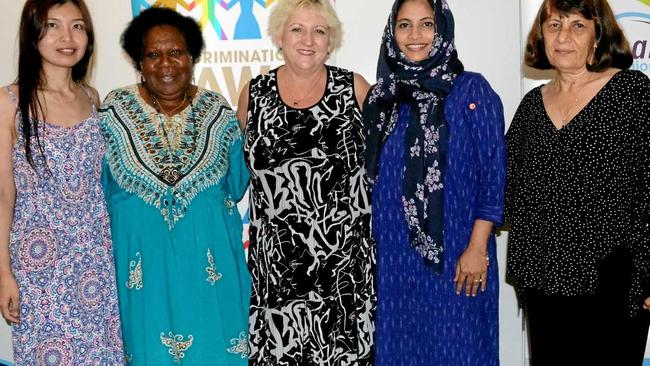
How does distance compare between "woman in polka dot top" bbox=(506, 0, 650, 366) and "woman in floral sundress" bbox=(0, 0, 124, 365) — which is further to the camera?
"woman in floral sundress" bbox=(0, 0, 124, 365)

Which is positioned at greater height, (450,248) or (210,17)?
(210,17)

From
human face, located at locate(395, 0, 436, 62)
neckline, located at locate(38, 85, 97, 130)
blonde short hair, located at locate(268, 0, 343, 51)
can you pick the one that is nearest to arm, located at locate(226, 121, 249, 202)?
blonde short hair, located at locate(268, 0, 343, 51)

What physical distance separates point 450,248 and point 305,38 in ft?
3.28

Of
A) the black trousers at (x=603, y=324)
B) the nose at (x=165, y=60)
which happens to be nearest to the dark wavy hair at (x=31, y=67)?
the nose at (x=165, y=60)

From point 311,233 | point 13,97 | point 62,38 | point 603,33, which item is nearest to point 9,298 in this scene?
point 13,97

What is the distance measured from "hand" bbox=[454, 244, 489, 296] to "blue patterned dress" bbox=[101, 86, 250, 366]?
86 centimetres

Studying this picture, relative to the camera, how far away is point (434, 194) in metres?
2.39

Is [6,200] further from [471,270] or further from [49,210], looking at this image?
[471,270]

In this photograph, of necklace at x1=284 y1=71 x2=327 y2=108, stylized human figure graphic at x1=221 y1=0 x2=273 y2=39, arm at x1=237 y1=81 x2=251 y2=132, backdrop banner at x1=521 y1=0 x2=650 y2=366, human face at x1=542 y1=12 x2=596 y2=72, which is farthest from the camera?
stylized human figure graphic at x1=221 y1=0 x2=273 y2=39

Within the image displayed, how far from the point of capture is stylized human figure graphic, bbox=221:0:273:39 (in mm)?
3324

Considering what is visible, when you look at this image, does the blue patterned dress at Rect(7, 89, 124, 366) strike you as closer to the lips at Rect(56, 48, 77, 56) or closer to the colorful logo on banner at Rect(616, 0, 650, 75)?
the lips at Rect(56, 48, 77, 56)

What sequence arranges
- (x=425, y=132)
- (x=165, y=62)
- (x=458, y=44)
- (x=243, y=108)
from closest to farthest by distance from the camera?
(x=425, y=132)
(x=165, y=62)
(x=243, y=108)
(x=458, y=44)

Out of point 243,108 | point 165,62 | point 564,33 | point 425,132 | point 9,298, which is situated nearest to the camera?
point 564,33

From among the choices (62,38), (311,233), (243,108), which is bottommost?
(311,233)
